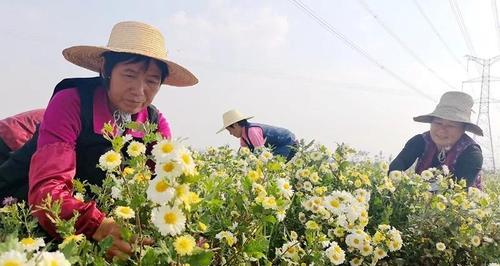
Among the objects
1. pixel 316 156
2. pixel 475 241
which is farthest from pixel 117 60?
pixel 475 241

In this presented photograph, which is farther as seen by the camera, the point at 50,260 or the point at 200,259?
the point at 200,259

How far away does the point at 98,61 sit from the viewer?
7.19 ft

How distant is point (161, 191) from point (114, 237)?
0.34 metres

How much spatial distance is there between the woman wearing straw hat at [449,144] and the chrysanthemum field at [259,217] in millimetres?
525

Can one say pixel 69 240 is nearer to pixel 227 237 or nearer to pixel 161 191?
pixel 161 191

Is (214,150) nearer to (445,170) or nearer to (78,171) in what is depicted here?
(445,170)

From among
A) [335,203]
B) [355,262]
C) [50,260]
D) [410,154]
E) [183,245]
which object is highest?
[50,260]

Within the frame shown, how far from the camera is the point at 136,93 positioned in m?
1.85

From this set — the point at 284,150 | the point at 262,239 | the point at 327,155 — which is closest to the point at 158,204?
the point at 262,239

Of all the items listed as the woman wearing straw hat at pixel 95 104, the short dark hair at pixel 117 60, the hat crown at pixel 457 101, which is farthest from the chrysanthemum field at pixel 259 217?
the hat crown at pixel 457 101

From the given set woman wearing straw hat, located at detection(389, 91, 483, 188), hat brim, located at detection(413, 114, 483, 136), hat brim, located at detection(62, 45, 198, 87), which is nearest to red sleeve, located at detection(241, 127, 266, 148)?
woman wearing straw hat, located at detection(389, 91, 483, 188)

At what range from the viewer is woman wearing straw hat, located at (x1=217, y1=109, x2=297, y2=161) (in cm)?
489

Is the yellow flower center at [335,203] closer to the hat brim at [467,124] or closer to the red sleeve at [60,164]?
the red sleeve at [60,164]

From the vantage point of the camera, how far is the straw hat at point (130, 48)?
1.92 meters
